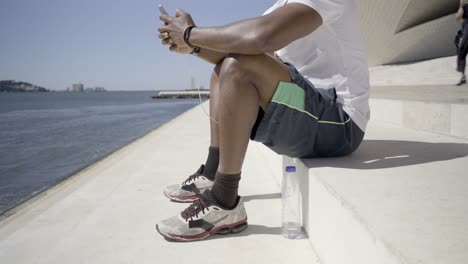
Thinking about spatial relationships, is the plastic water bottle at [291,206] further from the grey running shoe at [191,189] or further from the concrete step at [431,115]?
the concrete step at [431,115]

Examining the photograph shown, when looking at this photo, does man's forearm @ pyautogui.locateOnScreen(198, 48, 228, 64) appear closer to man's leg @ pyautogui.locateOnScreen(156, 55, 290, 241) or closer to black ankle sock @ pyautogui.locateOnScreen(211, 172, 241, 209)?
man's leg @ pyautogui.locateOnScreen(156, 55, 290, 241)

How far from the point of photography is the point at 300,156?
1.67 metres

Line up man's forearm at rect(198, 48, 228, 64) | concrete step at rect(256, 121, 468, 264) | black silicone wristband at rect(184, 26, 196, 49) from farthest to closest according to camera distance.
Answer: man's forearm at rect(198, 48, 228, 64), black silicone wristband at rect(184, 26, 196, 49), concrete step at rect(256, 121, 468, 264)

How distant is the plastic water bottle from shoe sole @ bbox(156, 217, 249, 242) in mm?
179

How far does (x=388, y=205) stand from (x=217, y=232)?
0.78 m

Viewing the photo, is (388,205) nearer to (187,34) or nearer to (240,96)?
(240,96)

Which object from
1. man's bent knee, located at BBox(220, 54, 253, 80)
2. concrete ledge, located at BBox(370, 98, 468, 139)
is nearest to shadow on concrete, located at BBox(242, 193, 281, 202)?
man's bent knee, located at BBox(220, 54, 253, 80)

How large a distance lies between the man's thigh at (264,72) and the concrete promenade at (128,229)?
1.96 ft

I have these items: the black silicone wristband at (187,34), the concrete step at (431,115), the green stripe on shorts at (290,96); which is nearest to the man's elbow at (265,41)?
the green stripe on shorts at (290,96)

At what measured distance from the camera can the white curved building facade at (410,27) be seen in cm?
1533

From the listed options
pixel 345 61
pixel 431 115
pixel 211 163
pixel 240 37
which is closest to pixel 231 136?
pixel 240 37

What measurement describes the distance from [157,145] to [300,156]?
113 inches

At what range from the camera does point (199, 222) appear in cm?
151

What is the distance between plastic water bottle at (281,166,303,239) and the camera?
1522mm
